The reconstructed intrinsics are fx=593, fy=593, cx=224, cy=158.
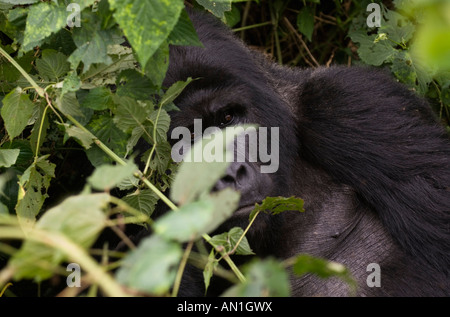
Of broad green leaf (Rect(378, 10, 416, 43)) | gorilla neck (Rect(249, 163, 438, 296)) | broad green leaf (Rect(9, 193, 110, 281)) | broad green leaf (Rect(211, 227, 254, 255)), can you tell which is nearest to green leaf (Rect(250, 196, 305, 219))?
broad green leaf (Rect(211, 227, 254, 255))

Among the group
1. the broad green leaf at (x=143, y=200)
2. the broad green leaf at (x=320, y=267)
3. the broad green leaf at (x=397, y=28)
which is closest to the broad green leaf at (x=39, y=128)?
the broad green leaf at (x=143, y=200)

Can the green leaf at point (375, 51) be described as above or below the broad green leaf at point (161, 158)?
above

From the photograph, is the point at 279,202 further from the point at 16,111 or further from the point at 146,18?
the point at 16,111

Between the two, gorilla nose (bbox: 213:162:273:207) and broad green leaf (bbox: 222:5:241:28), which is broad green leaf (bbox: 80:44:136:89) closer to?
gorilla nose (bbox: 213:162:273:207)

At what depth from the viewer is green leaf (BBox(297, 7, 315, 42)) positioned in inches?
176

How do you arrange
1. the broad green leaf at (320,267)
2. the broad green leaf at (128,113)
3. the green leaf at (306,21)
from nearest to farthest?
the broad green leaf at (320,267) → the broad green leaf at (128,113) → the green leaf at (306,21)

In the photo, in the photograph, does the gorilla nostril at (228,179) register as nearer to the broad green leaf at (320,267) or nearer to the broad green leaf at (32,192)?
the broad green leaf at (32,192)

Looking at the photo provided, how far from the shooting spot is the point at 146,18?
1.84 m

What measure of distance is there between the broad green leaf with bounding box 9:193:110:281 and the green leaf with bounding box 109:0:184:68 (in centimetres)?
76

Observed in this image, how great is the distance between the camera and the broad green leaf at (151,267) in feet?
3.38

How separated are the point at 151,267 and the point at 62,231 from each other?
0.21m

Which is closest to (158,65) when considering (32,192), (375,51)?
(32,192)
